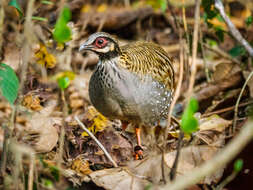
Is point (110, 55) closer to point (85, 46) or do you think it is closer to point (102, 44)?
point (102, 44)

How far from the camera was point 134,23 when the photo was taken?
9789mm

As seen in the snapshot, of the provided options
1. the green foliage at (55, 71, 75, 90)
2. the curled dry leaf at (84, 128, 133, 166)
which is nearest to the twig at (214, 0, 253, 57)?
the curled dry leaf at (84, 128, 133, 166)

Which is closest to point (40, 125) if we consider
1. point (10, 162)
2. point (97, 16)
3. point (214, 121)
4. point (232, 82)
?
point (10, 162)

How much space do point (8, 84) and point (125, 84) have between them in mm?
1535

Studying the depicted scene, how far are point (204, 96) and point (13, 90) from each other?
3631mm

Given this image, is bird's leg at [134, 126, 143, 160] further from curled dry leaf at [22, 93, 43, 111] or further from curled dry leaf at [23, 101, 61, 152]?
curled dry leaf at [22, 93, 43, 111]

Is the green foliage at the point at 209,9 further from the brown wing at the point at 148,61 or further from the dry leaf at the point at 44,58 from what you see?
the dry leaf at the point at 44,58

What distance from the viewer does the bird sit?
481 centimetres

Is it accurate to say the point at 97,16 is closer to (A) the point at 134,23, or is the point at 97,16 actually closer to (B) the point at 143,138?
(A) the point at 134,23

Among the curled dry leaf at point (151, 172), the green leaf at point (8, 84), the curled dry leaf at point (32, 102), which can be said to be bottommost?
the curled dry leaf at point (151, 172)

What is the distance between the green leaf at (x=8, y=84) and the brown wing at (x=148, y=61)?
1.50 metres

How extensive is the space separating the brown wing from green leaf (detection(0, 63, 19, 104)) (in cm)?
150

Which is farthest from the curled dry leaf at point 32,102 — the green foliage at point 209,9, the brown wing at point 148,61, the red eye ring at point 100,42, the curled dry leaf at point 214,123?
the green foliage at point 209,9

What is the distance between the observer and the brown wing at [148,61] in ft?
16.4
